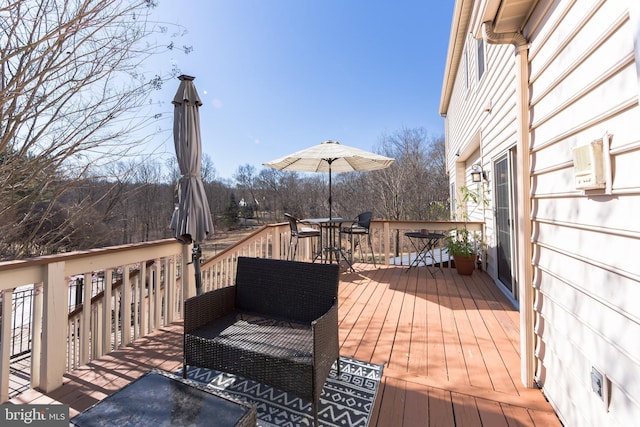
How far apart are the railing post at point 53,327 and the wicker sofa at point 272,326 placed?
3.06 ft

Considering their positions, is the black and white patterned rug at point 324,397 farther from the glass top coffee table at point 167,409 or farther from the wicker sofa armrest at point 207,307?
the wicker sofa armrest at point 207,307

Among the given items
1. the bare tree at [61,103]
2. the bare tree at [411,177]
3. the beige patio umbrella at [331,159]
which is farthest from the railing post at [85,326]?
the bare tree at [411,177]

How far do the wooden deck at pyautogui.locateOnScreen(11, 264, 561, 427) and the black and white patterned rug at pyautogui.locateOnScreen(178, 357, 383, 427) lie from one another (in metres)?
0.10

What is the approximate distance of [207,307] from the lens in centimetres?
212

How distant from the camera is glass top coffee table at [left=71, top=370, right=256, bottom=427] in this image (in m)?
1.14

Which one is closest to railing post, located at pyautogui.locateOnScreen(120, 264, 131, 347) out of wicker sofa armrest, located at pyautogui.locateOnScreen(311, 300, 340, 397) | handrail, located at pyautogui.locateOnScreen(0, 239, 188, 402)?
handrail, located at pyautogui.locateOnScreen(0, 239, 188, 402)

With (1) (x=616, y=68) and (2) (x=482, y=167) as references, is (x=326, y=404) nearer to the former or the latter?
(1) (x=616, y=68)

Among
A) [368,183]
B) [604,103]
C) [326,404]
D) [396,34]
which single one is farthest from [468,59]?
A: [368,183]

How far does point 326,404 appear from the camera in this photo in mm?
1817

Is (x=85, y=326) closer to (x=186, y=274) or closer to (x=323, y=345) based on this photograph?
(x=186, y=274)

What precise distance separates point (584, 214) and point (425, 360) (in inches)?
63.0

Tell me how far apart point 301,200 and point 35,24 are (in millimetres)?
22056

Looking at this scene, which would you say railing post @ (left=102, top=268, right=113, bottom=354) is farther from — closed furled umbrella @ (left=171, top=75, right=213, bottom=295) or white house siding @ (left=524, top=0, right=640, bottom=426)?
white house siding @ (left=524, top=0, right=640, bottom=426)

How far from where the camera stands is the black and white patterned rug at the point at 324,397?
1.70 metres
